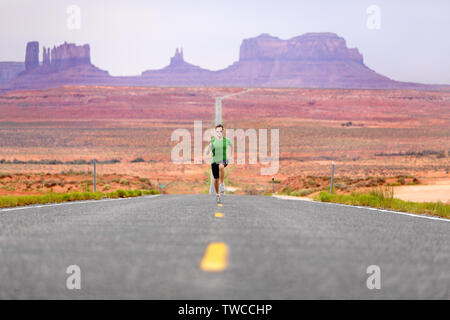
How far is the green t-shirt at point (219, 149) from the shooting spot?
1459cm

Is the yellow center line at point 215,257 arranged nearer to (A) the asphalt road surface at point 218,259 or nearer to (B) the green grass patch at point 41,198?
(A) the asphalt road surface at point 218,259

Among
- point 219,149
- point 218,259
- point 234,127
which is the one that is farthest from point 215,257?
point 234,127

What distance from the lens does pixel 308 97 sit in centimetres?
14562

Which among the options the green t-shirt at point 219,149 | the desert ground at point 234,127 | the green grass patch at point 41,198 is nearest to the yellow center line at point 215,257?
the green t-shirt at point 219,149

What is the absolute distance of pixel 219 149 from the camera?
14.6 m

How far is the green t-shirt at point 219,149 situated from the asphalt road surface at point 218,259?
586cm

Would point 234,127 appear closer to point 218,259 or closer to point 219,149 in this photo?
point 219,149

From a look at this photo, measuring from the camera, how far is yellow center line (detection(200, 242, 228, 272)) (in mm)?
4938

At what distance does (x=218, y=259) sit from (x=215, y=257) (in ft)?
0.32

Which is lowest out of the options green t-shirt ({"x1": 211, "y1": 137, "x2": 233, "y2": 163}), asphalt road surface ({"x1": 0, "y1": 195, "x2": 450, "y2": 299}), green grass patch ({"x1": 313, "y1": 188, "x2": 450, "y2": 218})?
green grass patch ({"x1": 313, "y1": 188, "x2": 450, "y2": 218})

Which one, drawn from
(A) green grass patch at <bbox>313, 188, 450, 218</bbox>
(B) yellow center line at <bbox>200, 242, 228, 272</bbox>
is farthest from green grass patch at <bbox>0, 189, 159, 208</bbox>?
(B) yellow center line at <bbox>200, 242, 228, 272</bbox>

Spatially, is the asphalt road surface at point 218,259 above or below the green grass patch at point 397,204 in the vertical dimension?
above

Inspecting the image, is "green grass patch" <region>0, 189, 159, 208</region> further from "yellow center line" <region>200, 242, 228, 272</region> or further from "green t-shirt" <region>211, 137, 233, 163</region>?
"yellow center line" <region>200, 242, 228, 272</region>
